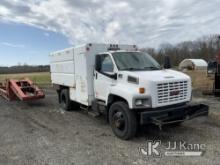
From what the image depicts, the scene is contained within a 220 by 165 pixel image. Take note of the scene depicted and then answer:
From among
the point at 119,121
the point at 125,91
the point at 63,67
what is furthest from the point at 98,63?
the point at 63,67

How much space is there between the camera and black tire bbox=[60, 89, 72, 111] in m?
9.70

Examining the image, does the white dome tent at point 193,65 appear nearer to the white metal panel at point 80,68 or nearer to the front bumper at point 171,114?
the white metal panel at point 80,68

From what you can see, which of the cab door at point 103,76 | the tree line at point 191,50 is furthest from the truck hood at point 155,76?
the tree line at point 191,50

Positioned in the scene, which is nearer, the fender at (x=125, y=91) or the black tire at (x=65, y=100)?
the fender at (x=125, y=91)

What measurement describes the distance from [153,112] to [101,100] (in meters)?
2.11

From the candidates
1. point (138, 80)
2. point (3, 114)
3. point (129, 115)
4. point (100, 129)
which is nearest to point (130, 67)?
point (138, 80)

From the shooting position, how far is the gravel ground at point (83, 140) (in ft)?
16.1

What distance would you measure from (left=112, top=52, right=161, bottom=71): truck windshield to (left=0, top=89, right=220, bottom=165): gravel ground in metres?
1.82

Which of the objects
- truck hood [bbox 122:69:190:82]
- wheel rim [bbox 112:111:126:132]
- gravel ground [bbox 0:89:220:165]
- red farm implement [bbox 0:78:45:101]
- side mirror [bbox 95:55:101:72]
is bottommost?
gravel ground [bbox 0:89:220:165]

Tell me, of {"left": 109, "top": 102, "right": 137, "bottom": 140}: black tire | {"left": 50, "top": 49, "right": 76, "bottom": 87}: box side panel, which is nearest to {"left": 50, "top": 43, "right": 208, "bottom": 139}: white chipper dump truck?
{"left": 109, "top": 102, "right": 137, "bottom": 140}: black tire

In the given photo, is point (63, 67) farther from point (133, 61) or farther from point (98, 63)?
point (133, 61)

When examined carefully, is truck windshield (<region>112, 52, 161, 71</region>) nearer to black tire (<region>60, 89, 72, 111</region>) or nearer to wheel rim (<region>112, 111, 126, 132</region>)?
wheel rim (<region>112, 111, 126, 132</region>)

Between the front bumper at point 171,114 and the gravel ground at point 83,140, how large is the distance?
551 millimetres

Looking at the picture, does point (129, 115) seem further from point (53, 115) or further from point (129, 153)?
point (53, 115)
